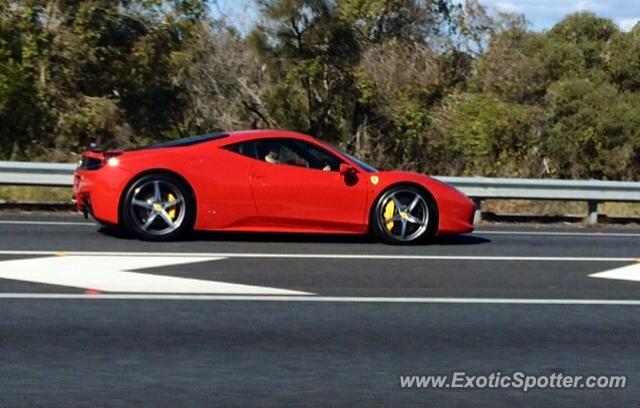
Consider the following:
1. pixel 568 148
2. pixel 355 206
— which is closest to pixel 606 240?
pixel 355 206

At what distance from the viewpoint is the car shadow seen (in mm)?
12555

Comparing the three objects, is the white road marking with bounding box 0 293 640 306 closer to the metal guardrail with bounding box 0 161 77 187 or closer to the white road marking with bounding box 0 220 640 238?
the white road marking with bounding box 0 220 640 238

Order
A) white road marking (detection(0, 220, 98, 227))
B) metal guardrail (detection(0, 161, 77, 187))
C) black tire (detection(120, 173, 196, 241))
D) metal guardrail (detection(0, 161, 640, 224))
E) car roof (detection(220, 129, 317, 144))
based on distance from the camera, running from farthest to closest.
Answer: metal guardrail (detection(0, 161, 640, 224)), metal guardrail (detection(0, 161, 77, 187)), white road marking (detection(0, 220, 98, 227)), car roof (detection(220, 129, 317, 144)), black tire (detection(120, 173, 196, 241))

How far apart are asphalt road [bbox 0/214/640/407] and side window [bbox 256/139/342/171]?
0.80 m

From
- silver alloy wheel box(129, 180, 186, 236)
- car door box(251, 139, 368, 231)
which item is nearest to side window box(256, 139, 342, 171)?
car door box(251, 139, 368, 231)

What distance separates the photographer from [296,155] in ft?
41.0

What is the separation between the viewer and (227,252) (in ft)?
37.5

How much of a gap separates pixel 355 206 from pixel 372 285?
9.51 feet

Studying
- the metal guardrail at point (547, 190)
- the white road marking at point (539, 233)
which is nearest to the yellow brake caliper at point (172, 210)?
the white road marking at point (539, 233)

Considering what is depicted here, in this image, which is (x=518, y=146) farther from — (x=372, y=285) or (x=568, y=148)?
(x=372, y=285)

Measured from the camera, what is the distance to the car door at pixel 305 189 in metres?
12.3

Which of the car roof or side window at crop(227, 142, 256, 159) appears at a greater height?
the car roof

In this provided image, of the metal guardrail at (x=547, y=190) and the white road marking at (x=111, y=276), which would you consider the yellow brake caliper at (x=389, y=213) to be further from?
the metal guardrail at (x=547, y=190)

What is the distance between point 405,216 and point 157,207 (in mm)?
2454
